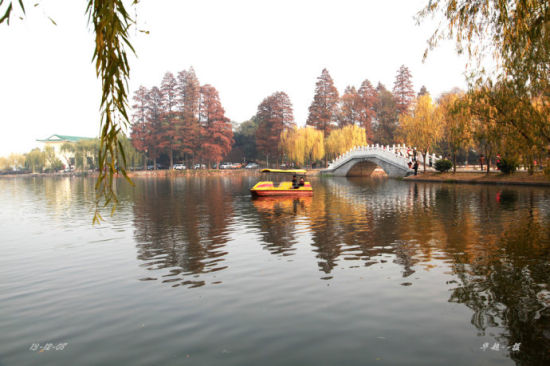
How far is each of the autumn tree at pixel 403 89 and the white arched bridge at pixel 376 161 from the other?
2428cm

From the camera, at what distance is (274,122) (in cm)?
7806

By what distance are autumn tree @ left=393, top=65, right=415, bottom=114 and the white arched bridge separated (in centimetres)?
2428

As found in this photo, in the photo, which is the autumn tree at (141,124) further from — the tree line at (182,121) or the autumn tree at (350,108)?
the autumn tree at (350,108)

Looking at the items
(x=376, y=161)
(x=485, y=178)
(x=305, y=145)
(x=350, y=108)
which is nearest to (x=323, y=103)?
(x=350, y=108)

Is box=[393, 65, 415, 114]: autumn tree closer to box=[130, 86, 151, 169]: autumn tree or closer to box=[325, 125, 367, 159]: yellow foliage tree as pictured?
box=[325, 125, 367, 159]: yellow foliage tree

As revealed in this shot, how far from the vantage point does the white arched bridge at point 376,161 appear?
4784 centimetres

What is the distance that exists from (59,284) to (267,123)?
7267 cm

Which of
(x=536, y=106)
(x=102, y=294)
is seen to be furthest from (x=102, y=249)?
(x=536, y=106)

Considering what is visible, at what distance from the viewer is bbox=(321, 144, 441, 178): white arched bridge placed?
47.8 meters

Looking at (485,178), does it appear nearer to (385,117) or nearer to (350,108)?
(385,117)

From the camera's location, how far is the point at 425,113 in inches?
1720

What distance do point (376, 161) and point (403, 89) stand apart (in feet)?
107

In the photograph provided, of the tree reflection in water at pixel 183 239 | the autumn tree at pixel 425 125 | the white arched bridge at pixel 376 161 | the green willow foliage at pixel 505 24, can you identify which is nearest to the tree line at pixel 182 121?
the white arched bridge at pixel 376 161

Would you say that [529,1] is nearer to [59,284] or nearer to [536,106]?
[536,106]
